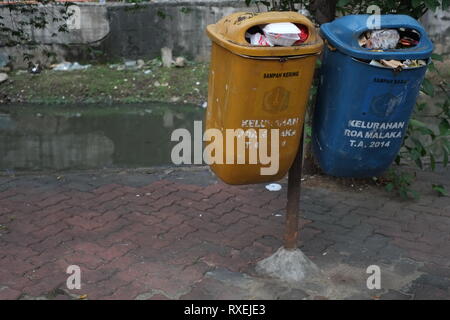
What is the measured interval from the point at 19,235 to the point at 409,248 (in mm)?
2833

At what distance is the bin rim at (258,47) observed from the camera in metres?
2.80

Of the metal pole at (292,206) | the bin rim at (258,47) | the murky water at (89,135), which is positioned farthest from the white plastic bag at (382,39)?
the murky water at (89,135)

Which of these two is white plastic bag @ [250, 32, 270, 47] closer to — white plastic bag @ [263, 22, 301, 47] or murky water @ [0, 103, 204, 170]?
white plastic bag @ [263, 22, 301, 47]

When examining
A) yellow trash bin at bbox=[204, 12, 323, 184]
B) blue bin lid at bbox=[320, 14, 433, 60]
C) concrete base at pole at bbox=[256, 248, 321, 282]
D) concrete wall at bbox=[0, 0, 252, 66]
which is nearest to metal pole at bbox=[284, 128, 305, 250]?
concrete base at pole at bbox=[256, 248, 321, 282]

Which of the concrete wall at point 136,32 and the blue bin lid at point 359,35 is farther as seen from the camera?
the concrete wall at point 136,32

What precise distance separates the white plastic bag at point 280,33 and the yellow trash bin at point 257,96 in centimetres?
3

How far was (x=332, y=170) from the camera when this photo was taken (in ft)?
11.0

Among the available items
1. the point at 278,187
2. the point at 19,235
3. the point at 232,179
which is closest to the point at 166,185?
the point at 278,187

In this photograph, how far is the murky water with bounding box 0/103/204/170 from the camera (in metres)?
6.52

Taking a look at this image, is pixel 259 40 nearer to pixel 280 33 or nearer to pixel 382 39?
pixel 280 33

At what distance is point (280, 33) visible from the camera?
2.86m

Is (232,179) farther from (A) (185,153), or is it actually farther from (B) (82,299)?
(A) (185,153)

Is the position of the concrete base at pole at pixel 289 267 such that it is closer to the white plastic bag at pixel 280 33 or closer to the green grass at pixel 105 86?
the white plastic bag at pixel 280 33

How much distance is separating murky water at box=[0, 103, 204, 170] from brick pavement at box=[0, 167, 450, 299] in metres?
1.24
